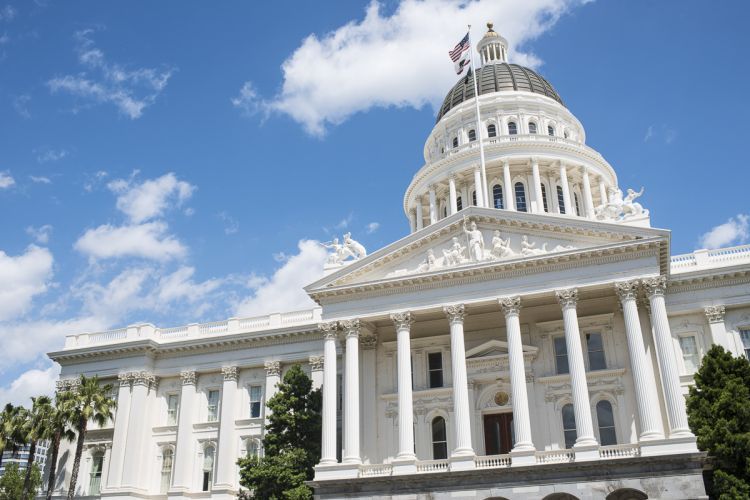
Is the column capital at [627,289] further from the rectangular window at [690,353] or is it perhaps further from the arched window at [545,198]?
the arched window at [545,198]

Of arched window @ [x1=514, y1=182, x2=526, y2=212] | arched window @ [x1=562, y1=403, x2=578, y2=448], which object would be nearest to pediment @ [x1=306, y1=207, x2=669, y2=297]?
arched window @ [x1=562, y1=403, x2=578, y2=448]

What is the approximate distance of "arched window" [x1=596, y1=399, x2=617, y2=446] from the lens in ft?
116

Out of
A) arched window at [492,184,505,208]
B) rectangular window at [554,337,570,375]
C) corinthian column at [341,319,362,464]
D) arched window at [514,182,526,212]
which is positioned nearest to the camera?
corinthian column at [341,319,362,464]

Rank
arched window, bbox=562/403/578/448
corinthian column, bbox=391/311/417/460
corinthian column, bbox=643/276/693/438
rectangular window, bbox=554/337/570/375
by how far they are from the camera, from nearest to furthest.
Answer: corinthian column, bbox=643/276/693/438 → corinthian column, bbox=391/311/417/460 → arched window, bbox=562/403/578/448 → rectangular window, bbox=554/337/570/375

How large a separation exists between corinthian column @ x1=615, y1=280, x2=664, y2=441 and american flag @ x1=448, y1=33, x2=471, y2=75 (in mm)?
20491

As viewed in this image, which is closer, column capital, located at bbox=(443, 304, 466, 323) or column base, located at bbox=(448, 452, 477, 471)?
column base, located at bbox=(448, 452, 477, 471)

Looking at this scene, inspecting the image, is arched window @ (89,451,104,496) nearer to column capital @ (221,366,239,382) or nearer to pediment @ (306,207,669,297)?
column capital @ (221,366,239,382)

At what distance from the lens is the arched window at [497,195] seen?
187ft

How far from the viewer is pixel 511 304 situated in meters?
35.1

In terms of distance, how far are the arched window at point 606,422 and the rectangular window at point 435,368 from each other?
7.96 metres

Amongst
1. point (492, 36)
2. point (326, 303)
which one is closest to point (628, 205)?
point (326, 303)

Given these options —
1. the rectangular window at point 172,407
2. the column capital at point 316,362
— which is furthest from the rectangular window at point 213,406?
the column capital at point 316,362

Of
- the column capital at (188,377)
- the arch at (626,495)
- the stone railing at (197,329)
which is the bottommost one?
the arch at (626,495)

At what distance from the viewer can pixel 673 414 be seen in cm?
3058
